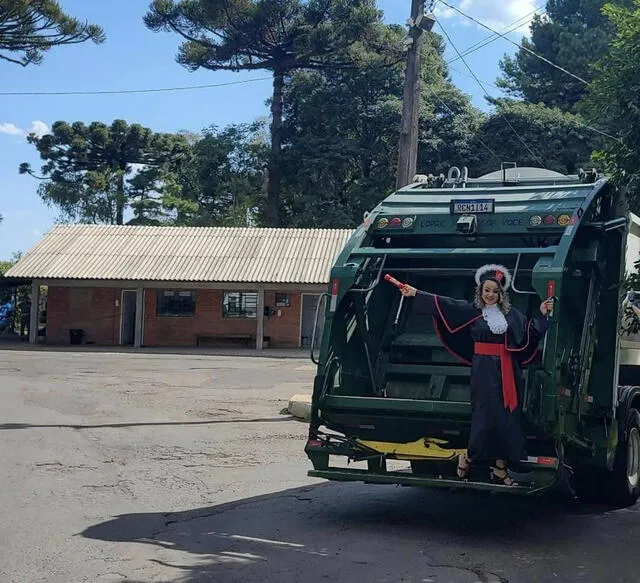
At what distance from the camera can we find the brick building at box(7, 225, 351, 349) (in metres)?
30.4

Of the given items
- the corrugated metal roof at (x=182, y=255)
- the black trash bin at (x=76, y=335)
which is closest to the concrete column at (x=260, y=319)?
the corrugated metal roof at (x=182, y=255)

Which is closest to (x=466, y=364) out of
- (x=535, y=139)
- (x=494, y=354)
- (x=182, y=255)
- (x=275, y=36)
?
(x=494, y=354)

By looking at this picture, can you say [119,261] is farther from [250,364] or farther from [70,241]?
[250,364]

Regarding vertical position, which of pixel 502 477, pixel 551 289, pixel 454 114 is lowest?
pixel 502 477

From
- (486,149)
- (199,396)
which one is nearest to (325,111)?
(486,149)

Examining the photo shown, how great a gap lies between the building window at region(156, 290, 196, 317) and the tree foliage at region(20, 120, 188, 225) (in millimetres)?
19782

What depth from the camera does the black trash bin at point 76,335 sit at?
31433 millimetres

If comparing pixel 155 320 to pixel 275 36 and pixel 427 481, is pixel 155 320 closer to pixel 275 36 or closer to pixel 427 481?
pixel 275 36

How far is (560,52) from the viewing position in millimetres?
50344

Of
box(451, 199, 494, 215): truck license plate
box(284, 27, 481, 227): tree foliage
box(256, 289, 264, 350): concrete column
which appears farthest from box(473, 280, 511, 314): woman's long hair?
box(284, 27, 481, 227): tree foliage

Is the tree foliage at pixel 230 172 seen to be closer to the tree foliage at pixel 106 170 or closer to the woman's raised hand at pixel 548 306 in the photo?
the tree foliage at pixel 106 170

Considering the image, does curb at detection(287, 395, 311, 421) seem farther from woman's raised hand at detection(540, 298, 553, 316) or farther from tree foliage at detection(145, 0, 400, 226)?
tree foliage at detection(145, 0, 400, 226)

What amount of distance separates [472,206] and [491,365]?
1617 millimetres

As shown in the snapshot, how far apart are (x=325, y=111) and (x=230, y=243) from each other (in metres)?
14.5
